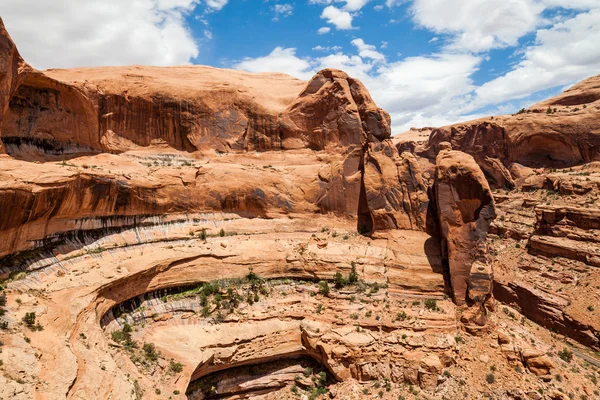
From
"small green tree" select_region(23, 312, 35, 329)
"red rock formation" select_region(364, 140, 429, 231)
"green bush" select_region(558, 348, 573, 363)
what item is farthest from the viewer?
"red rock formation" select_region(364, 140, 429, 231)

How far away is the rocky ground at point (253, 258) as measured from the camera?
16266 mm

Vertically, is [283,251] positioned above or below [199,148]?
below

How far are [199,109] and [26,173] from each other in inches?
592

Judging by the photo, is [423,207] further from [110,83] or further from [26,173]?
[110,83]

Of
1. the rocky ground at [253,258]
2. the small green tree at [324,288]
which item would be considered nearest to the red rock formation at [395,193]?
the rocky ground at [253,258]

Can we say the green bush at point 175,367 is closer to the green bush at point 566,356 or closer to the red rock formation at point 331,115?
the red rock formation at point 331,115

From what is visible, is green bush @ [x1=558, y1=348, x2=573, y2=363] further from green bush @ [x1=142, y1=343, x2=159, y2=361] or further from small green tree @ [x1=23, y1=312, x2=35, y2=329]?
small green tree @ [x1=23, y1=312, x2=35, y2=329]

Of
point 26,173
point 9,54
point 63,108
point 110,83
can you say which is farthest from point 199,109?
point 26,173

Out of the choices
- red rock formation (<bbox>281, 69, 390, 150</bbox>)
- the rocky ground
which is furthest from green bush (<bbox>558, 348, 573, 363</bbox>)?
red rock formation (<bbox>281, 69, 390, 150</bbox>)

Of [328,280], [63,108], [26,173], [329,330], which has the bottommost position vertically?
[329,330]

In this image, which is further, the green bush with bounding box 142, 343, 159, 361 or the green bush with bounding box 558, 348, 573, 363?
the green bush with bounding box 558, 348, 573, 363

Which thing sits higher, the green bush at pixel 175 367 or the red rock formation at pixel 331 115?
the red rock formation at pixel 331 115

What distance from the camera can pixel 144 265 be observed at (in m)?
20.2

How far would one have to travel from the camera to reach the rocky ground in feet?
53.4
